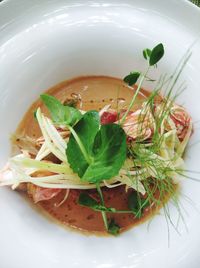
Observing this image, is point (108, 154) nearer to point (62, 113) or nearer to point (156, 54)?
point (62, 113)

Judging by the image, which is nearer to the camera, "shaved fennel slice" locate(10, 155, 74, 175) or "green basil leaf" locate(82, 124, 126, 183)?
"green basil leaf" locate(82, 124, 126, 183)

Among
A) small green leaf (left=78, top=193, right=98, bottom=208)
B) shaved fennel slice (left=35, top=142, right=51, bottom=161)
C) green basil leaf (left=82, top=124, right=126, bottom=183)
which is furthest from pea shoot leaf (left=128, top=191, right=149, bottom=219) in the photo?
shaved fennel slice (left=35, top=142, right=51, bottom=161)

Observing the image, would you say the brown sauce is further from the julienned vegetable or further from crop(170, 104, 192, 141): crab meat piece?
crop(170, 104, 192, 141): crab meat piece

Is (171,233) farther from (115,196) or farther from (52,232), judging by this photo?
(52,232)

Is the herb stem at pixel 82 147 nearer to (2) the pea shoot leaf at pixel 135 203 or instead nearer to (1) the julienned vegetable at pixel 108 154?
(1) the julienned vegetable at pixel 108 154

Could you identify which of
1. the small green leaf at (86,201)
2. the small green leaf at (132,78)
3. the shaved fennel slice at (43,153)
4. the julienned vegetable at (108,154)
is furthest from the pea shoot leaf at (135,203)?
the small green leaf at (132,78)

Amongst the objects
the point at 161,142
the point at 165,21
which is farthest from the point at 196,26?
the point at 161,142

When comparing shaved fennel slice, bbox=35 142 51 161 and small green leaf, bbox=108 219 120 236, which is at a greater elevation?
shaved fennel slice, bbox=35 142 51 161

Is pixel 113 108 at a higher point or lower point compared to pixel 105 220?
higher
